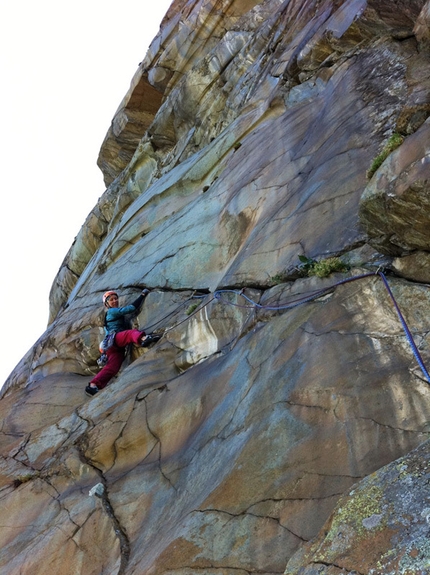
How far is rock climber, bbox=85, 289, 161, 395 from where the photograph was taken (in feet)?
38.9

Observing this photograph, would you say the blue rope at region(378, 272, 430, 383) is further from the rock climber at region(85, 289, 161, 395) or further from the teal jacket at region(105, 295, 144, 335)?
the teal jacket at region(105, 295, 144, 335)

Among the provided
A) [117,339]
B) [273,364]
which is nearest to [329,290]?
[273,364]

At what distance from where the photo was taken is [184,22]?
24047mm

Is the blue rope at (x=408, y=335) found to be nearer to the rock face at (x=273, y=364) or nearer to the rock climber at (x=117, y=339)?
the rock face at (x=273, y=364)

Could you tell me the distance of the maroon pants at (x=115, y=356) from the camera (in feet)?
39.7

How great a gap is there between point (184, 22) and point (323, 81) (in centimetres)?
1474

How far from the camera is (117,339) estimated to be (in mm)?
12438

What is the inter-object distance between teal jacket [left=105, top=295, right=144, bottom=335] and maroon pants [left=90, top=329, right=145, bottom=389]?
1.43 feet

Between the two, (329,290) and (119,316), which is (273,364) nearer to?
(329,290)

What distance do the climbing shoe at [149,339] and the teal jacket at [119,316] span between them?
1.45m

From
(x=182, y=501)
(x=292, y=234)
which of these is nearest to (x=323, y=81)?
(x=292, y=234)

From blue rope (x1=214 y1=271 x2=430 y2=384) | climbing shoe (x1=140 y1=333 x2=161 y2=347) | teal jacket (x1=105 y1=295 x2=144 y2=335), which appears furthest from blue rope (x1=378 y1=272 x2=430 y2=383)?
teal jacket (x1=105 y1=295 x2=144 y2=335)

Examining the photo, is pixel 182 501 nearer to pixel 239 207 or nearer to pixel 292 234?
pixel 292 234

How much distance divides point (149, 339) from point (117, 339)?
1204mm
